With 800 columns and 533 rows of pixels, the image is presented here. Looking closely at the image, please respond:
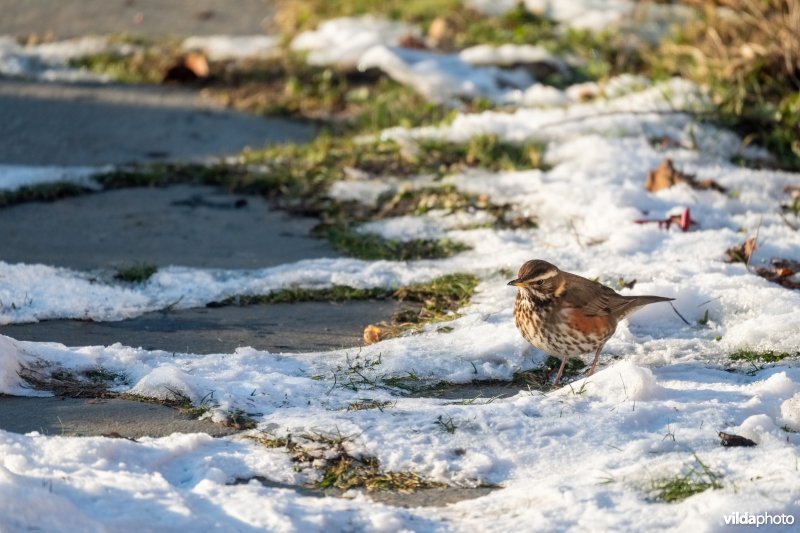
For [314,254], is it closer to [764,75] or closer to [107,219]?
[107,219]

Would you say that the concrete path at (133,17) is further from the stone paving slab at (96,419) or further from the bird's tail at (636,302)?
the stone paving slab at (96,419)

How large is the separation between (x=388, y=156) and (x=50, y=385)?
4325 mm

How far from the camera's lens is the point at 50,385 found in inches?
190

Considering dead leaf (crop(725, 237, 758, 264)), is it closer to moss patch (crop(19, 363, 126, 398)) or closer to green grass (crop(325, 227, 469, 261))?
green grass (crop(325, 227, 469, 261))

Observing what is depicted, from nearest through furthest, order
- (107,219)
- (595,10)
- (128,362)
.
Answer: (128,362), (107,219), (595,10)

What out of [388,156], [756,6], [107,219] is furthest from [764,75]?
[107,219]

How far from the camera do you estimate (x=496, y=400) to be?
4.94 m

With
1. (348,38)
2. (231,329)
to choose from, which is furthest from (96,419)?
(348,38)

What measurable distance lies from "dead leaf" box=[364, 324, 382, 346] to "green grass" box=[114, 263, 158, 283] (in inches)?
57.1

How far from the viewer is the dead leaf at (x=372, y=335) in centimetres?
568

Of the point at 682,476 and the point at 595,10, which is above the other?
the point at 595,10

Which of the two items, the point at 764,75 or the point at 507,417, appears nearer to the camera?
the point at 507,417

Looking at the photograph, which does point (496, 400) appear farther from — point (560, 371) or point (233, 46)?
point (233, 46)

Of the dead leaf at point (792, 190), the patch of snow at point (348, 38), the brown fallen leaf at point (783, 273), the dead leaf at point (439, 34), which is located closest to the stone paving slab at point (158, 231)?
the brown fallen leaf at point (783, 273)
